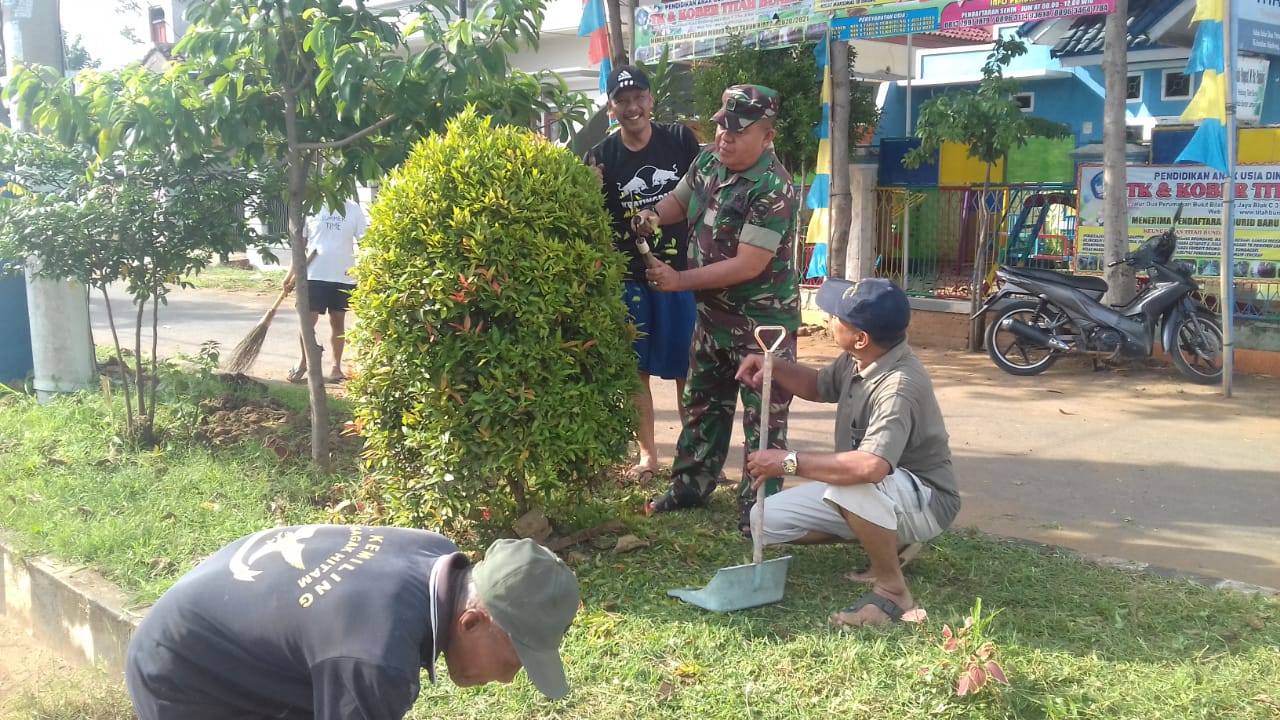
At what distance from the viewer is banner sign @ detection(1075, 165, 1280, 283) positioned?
8.36 meters

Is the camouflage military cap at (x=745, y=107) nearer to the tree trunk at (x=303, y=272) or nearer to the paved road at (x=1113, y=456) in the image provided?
the paved road at (x=1113, y=456)

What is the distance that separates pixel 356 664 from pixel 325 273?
6564 millimetres

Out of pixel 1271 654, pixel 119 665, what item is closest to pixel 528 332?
pixel 119 665

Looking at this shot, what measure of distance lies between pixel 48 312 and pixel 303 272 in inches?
110

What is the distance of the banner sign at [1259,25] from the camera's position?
8.24m

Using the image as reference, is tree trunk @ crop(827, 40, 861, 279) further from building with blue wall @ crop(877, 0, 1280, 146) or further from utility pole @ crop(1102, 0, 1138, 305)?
building with blue wall @ crop(877, 0, 1280, 146)

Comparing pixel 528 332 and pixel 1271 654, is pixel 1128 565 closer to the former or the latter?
pixel 1271 654

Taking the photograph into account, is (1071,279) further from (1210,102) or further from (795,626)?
(795,626)

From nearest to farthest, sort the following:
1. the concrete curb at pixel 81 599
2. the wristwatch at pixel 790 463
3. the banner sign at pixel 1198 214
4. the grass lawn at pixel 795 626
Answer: the grass lawn at pixel 795 626, the wristwatch at pixel 790 463, the concrete curb at pixel 81 599, the banner sign at pixel 1198 214

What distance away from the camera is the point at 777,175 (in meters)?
4.46

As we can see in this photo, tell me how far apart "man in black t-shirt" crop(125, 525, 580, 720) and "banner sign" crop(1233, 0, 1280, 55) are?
8.17m

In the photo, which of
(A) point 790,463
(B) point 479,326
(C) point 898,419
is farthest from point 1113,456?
(B) point 479,326

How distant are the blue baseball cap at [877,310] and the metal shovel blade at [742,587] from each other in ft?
2.85

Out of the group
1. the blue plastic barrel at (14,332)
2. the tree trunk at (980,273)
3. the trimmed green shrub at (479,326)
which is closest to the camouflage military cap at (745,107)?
the trimmed green shrub at (479,326)
